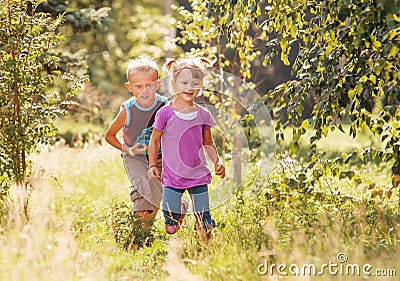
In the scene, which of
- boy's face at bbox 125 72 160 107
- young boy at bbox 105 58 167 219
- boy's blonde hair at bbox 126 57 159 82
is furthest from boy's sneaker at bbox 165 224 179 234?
boy's blonde hair at bbox 126 57 159 82

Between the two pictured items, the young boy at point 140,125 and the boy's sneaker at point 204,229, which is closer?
the boy's sneaker at point 204,229

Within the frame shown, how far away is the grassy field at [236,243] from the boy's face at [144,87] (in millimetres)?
930

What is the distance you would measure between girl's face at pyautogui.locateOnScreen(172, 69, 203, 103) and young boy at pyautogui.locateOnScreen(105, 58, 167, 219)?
465 millimetres

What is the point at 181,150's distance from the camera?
5.41 metres

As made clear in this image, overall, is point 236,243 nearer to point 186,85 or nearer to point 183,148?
point 183,148

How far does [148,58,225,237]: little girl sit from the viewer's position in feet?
17.7

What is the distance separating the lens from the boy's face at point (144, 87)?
5.94 m

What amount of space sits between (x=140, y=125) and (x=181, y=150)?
2.23 feet

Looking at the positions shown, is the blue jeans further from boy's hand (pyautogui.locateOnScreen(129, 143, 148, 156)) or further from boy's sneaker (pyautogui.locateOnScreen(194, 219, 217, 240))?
boy's hand (pyautogui.locateOnScreen(129, 143, 148, 156))

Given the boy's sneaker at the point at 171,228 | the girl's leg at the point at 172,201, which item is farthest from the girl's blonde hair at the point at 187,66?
the boy's sneaker at the point at 171,228

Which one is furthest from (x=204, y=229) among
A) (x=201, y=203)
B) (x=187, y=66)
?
(x=187, y=66)

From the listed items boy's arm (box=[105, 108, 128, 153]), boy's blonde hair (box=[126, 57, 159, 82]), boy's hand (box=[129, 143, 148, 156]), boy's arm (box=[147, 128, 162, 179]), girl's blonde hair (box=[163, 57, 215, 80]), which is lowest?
boy's arm (box=[147, 128, 162, 179])

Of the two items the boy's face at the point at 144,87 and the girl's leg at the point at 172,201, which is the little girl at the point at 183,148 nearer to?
the girl's leg at the point at 172,201

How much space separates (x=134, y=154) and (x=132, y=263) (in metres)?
1.14
